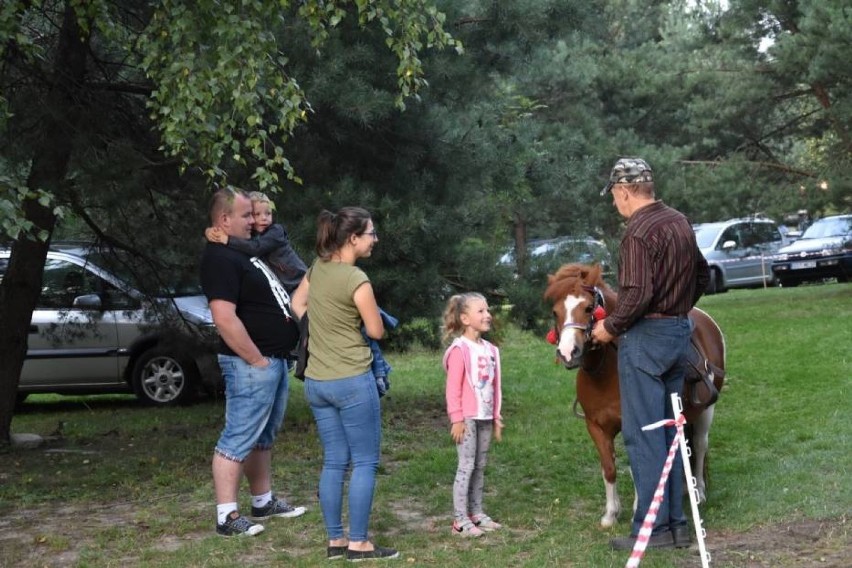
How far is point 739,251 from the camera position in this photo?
29.4 m

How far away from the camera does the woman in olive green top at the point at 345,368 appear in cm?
609

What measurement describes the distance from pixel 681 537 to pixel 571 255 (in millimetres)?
5133

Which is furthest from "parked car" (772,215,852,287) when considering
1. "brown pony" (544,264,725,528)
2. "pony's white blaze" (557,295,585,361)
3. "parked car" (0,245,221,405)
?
"pony's white blaze" (557,295,585,361)

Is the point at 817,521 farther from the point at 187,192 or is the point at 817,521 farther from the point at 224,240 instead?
the point at 187,192

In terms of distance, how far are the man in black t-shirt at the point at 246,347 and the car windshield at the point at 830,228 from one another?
76.6 feet

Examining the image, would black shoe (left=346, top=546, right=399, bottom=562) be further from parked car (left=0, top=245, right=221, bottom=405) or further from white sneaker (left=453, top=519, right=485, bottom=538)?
parked car (left=0, top=245, right=221, bottom=405)

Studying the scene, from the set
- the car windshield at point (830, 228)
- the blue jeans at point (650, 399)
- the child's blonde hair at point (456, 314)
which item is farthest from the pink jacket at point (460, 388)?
the car windshield at point (830, 228)

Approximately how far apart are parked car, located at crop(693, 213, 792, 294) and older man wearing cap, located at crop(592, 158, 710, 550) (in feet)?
75.6

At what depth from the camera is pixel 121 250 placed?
10859 millimetres

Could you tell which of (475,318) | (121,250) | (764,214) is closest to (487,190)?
(121,250)

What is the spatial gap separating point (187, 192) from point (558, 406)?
4.41 metres

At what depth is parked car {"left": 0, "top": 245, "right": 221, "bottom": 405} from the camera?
11266 millimetres

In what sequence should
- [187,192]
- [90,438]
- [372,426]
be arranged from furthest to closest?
[90,438] < [187,192] < [372,426]

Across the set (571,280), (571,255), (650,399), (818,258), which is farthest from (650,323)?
(818,258)
